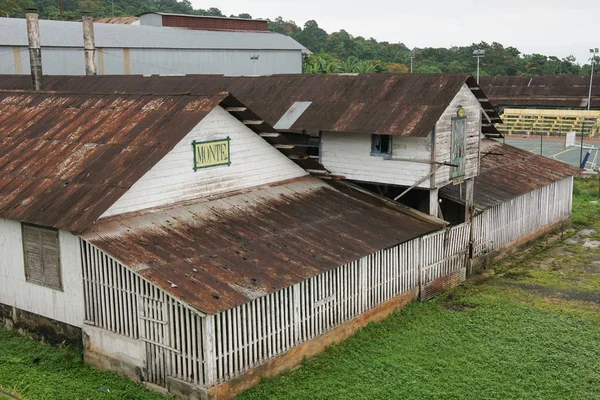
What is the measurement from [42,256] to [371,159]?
9713 millimetres

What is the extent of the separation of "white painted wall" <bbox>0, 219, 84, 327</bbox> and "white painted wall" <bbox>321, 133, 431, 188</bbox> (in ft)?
30.3

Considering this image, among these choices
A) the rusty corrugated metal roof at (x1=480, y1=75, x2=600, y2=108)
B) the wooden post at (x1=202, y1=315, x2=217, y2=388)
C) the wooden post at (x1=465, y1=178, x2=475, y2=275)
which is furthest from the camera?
the rusty corrugated metal roof at (x1=480, y1=75, x2=600, y2=108)

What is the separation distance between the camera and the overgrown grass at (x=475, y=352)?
12.8 m

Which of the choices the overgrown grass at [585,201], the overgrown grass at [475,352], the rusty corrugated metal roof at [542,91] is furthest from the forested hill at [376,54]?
the overgrown grass at [475,352]

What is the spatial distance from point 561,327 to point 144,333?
9.93m

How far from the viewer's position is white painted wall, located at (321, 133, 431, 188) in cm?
1892

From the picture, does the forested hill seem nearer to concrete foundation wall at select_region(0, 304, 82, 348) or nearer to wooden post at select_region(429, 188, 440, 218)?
wooden post at select_region(429, 188, 440, 218)

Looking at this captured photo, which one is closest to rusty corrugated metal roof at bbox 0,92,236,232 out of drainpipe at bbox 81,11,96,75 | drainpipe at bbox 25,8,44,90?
drainpipe at bbox 25,8,44,90

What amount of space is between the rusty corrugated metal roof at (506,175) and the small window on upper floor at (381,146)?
297 centimetres

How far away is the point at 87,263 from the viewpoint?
1316cm

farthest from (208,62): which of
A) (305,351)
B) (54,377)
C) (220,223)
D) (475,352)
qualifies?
(54,377)

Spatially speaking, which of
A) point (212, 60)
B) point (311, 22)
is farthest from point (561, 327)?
point (311, 22)

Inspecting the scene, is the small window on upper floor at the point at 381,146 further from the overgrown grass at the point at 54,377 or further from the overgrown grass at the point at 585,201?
the overgrown grass at the point at 585,201

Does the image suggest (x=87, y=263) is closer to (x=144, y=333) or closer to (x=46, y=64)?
(x=144, y=333)
